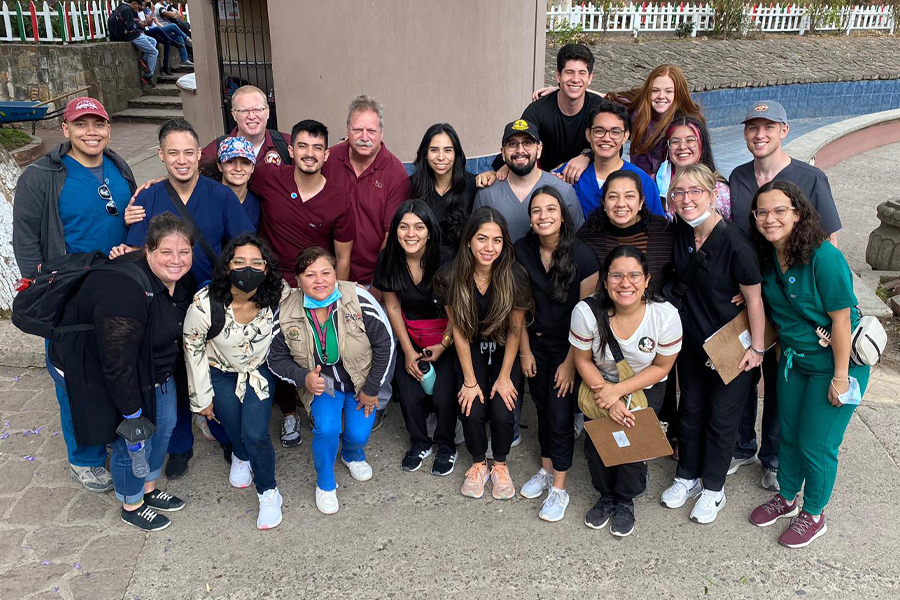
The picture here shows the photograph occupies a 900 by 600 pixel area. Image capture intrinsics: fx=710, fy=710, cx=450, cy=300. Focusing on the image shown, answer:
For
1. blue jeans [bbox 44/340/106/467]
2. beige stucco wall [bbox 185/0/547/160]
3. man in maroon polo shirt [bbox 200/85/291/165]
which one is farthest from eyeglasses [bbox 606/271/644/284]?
beige stucco wall [bbox 185/0/547/160]

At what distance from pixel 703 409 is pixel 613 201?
1.24 metres

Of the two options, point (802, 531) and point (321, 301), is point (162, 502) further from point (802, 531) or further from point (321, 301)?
point (802, 531)

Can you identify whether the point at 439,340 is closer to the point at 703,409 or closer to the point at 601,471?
the point at 601,471

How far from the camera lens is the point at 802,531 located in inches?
143

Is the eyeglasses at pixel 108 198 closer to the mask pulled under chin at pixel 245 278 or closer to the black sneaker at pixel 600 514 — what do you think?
the mask pulled under chin at pixel 245 278

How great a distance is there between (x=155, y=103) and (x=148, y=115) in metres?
0.66

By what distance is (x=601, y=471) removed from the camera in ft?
12.4

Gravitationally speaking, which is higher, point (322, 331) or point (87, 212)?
point (87, 212)

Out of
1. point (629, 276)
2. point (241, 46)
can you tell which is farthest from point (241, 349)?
point (241, 46)

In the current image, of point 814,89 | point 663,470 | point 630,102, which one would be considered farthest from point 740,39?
point 663,470

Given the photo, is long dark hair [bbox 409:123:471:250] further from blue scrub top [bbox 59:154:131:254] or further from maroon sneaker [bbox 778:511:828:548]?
maroon sneaker [bbox 778:511:828:548]

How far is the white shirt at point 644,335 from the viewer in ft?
11.7

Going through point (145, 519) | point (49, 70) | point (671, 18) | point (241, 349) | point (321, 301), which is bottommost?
point (145, 519)

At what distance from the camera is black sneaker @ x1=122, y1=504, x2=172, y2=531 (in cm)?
376
